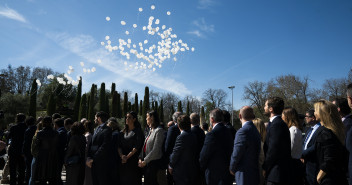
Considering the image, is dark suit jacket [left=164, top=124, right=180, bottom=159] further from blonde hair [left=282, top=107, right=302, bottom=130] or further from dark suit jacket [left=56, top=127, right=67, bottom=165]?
dark suit jacket [left=56, top=127, right=67, bottom=165]

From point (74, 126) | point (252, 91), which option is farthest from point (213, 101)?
point (74, 126)

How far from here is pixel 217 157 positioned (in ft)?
14.1

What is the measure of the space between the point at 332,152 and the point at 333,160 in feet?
0.32

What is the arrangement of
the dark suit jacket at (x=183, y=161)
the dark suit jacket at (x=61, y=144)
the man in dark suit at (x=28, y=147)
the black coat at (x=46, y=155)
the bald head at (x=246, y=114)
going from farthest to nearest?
the man in dark suit at (x=28, y=147) → the dark suit jacket at (x=61, y=144) → the black coat at (x=46, y=155) → the dark suit jacket at (x=183, y=161) → the bald head at (x=246, y=114)

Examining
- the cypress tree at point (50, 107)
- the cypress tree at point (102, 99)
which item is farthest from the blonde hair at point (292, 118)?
the cypress tree at point (102, 99)

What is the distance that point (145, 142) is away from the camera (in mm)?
5512

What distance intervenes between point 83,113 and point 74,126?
3135cm

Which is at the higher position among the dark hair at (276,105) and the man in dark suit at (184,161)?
the dark hair at (276,105)

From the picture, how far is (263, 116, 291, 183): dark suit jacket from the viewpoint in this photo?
3.47m

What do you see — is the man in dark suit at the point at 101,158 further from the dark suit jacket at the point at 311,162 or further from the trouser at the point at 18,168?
the dark suit jacket at the point at 311,162

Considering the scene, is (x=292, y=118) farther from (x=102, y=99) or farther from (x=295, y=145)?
(x=102, y=99)

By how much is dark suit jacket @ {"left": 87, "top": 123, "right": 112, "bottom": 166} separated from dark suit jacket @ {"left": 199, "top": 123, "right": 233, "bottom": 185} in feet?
7.29

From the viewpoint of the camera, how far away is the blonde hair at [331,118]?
10.7ft

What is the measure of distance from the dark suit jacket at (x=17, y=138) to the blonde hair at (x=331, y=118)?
7452 millimetres
